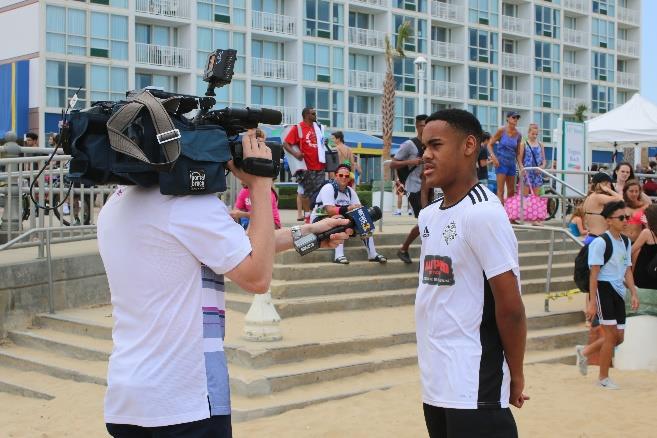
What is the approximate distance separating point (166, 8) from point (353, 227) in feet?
142

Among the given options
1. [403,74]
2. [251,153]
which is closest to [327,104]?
[403,74]

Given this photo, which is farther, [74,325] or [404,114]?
[404,114]

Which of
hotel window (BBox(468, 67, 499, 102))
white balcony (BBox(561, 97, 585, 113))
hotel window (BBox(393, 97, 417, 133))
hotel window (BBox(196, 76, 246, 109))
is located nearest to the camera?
hotel window (BBox(196, 76, 246, 109))

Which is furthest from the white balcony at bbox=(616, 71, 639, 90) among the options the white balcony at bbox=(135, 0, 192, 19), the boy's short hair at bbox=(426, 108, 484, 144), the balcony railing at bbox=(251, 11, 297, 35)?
the boy's short hair at bbox=(426, 108, 484, 144)

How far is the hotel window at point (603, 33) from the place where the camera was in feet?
222

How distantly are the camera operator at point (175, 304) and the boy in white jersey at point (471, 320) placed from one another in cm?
102

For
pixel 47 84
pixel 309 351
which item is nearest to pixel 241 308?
pixel 309 351

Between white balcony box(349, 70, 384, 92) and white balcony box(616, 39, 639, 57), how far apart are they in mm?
25783

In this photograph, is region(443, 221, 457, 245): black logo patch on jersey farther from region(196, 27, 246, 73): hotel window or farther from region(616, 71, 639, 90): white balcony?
region(616, 71, 639, 90): white balcony

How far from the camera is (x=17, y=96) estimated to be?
135ft

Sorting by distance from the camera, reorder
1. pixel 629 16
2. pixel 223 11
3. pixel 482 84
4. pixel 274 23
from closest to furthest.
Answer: pixel 223 11
pixel 274 23
pixel 482 84
pixel 629 16

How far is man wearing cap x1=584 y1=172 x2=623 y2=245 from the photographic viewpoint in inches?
392

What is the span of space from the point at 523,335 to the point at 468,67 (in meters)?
56.1

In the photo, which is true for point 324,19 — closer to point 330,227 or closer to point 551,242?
point 551,242
